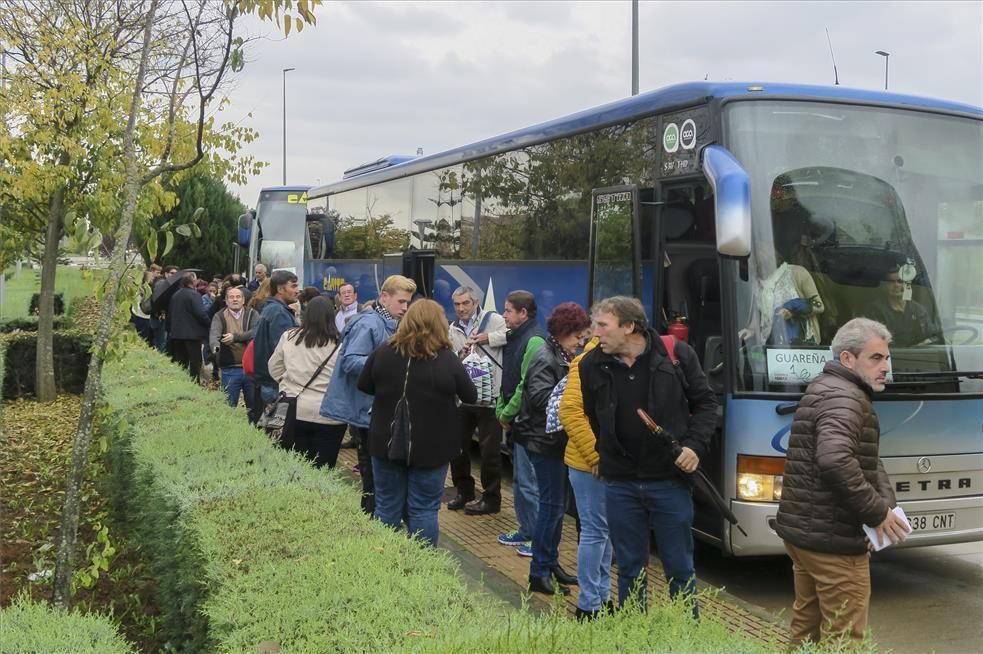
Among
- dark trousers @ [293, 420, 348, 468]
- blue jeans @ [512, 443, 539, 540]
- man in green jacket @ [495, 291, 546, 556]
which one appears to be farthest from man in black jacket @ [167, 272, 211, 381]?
man in green jacket @ [495, 291, 546, 556]

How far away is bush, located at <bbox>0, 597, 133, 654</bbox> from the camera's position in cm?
376

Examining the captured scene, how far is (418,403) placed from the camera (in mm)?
6160

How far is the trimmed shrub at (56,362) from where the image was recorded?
15969 millimetres

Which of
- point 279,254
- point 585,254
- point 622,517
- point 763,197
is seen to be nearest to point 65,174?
point 585,254

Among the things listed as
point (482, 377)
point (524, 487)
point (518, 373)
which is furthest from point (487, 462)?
point (518, 373)

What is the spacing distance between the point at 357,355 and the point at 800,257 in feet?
10.1

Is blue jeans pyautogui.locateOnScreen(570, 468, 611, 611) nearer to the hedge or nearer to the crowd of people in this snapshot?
the crowd of people

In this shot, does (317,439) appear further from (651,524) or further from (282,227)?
(282,227)

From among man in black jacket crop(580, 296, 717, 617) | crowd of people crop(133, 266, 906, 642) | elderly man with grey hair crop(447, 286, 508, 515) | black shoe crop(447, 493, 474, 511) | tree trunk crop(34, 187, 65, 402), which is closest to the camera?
crowd of people crop(133, 266, 906, 642)

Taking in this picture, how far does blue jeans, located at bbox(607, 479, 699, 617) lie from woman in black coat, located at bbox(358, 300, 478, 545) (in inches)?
51.0

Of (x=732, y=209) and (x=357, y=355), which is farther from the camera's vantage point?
(x=357, y=355)

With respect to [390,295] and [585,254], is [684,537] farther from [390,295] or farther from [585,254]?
[585,254]

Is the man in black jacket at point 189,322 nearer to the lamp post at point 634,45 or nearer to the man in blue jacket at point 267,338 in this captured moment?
the man in blue jacket at point 267,338

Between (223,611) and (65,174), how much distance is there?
34.9ft
